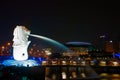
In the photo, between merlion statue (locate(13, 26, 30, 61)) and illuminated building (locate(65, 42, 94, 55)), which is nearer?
merlion statue (locate(13, 26, 30, 61))

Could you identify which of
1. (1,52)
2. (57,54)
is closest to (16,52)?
(57,54)

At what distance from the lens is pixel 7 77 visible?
21.3m

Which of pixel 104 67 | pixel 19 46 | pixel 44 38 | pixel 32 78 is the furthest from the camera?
pixel 44 38

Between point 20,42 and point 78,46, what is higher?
point 78,46

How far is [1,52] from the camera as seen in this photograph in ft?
220

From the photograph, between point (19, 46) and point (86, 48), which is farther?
point (86, 48)

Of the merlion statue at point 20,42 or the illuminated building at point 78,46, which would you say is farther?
the illuminated building at point 78,46

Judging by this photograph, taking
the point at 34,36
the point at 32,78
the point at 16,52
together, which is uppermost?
the point at 34,36

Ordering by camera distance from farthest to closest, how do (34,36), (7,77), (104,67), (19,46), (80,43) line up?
(80,43) → (34,36) → (19,46) → (104,67) → (7,77)

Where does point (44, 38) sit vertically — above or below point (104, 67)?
above

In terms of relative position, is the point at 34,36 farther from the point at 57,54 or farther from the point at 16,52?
the point at 57,54

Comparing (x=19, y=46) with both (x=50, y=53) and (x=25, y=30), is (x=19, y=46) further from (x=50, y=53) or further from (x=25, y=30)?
(x=50, y=53)

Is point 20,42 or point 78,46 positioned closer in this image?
point 20,42

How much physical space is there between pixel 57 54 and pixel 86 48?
699 inches
